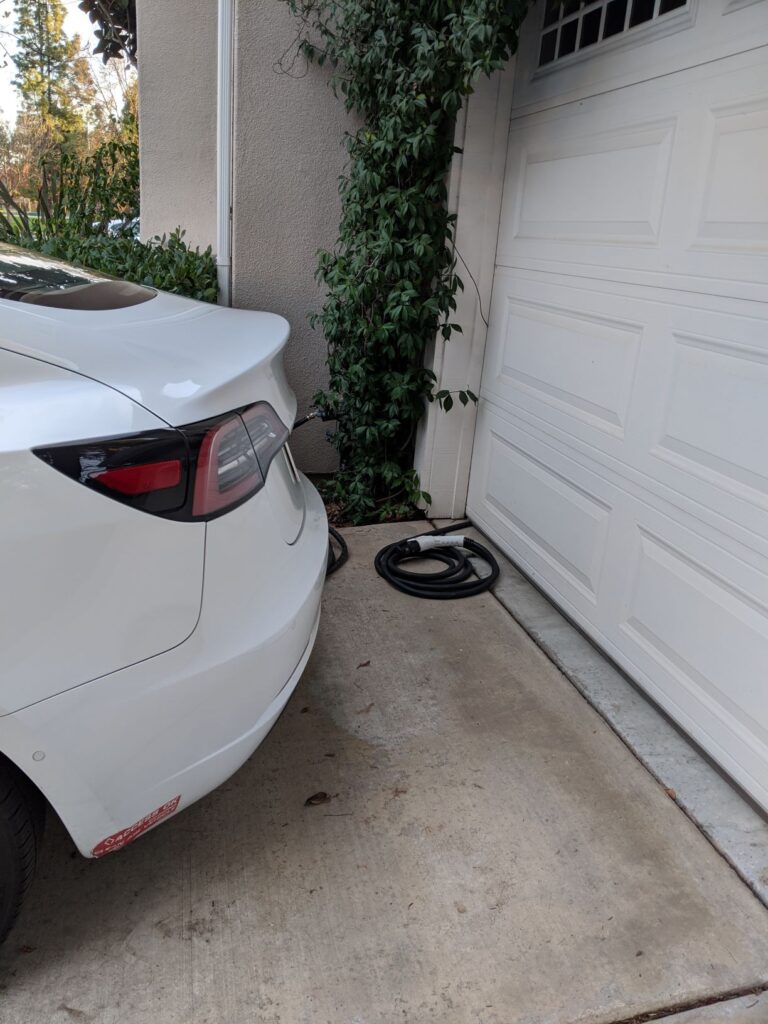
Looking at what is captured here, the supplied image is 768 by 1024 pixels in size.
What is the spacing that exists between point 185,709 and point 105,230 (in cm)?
513

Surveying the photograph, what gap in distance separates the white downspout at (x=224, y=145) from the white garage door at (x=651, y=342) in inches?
56.2

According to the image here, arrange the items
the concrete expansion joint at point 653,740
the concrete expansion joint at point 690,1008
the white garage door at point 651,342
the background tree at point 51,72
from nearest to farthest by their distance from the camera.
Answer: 1. the concrete expansion joint at point 690,1008
2. the concrete expansion joint at point 653,740
3. the white garage door at point 651,342
4. the background tree at point 51,72

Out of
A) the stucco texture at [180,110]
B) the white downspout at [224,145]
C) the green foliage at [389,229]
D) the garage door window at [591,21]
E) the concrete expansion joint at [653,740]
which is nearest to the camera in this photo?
the concrete expansion joint at [653,740]

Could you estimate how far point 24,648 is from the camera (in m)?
1.36

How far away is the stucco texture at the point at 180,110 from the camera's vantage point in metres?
5.65

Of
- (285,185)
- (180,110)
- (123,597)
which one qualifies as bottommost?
(123,597)

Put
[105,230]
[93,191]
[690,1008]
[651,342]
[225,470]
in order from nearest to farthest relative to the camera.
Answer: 1. [225,470]
2. [690,1008]
3. [651,342]
4. [105,230]
5. [93,191]

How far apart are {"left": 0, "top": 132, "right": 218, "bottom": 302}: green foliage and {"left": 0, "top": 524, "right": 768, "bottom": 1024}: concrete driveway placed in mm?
2456

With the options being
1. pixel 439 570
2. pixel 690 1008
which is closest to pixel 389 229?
pixel 439 570

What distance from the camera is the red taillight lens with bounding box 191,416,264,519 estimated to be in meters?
1.55

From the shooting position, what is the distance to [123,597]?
1.45 meters

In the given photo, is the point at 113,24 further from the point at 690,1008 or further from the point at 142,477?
the point at 690,1008

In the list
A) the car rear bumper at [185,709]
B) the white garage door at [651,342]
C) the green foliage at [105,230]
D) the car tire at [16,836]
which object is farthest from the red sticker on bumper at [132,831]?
the green foliage at [105,230]

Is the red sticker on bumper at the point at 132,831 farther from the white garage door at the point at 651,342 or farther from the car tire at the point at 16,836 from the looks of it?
the white garage door at the point at 651,342
